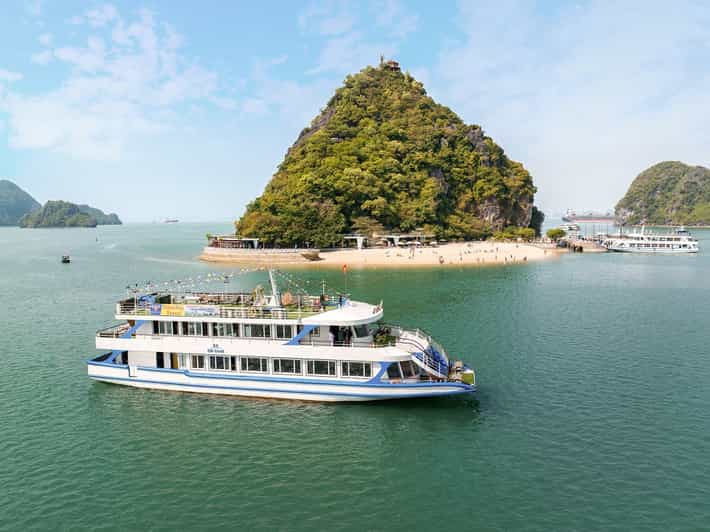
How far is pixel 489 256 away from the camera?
403ft

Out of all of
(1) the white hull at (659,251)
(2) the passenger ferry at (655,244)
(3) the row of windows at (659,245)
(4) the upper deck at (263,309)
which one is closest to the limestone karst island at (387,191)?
(2) the passenger ferry at (655,244)

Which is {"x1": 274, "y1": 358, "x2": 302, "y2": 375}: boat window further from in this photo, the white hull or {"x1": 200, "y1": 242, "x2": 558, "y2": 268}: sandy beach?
the white hull

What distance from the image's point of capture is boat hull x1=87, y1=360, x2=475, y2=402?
3055 centimetres

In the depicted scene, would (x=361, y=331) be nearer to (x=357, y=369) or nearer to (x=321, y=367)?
(x=357, y=369)

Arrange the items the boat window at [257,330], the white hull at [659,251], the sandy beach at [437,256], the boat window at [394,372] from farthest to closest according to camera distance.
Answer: the white hull at [659,251]
the sandy beach at [437,256]
the boat window at [257,330]
the boat window at [394,372]

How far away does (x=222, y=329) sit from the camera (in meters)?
33.2

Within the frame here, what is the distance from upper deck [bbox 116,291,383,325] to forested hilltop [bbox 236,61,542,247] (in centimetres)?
8978

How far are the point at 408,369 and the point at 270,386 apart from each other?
904 centimetres

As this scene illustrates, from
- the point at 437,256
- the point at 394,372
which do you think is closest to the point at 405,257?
the point at 437,256

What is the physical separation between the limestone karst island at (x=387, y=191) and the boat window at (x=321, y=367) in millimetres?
83545

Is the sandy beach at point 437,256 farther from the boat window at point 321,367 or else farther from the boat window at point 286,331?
the boat window at point 321,367

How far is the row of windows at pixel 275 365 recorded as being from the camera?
3134 cm

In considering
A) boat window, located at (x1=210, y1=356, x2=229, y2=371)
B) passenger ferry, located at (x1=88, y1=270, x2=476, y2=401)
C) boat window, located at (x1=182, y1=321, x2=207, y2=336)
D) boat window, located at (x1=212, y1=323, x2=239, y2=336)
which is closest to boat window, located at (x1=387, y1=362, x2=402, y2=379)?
passenger ferry, located at (x1=88, y1=270, x2=476, y2=401)

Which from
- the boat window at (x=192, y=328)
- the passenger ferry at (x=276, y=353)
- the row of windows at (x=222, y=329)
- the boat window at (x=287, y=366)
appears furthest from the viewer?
the boat window at (x=192, y=328)
